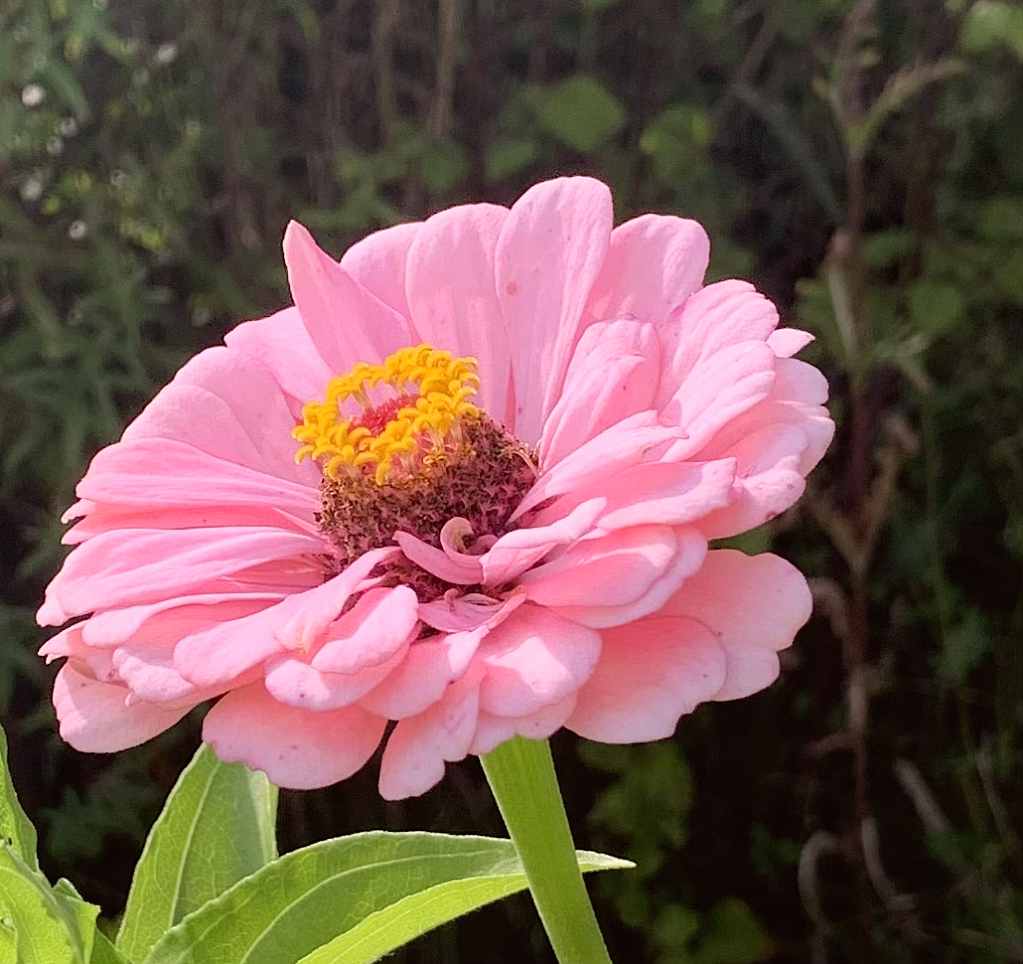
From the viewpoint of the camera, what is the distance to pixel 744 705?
1066 mm

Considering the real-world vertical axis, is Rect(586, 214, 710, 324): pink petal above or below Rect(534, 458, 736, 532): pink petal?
above

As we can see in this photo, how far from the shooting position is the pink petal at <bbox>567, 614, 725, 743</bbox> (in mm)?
249

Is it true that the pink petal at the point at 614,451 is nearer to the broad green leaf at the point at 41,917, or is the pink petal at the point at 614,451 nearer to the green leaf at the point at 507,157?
the broad green leaf at the point at 41,917

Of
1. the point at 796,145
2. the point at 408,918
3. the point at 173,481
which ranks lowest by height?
the point at 408,918

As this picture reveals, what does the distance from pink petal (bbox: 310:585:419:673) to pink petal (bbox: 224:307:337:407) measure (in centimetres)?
12

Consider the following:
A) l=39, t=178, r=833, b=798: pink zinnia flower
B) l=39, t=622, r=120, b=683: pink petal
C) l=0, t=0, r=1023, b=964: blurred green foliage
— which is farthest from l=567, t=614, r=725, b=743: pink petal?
l=0, t=0, r=1023, b=964: blurred green foliage

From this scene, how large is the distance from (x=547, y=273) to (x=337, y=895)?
0.57ft

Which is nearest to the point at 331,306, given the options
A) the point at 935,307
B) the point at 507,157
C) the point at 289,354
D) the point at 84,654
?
the point at 289,354

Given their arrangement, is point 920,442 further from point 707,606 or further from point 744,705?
point 707,606

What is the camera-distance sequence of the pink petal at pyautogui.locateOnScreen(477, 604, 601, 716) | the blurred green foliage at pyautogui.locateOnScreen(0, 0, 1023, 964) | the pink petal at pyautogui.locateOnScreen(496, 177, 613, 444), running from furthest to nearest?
the blurred green foliage at pyautogui.locateOnScreen(0, 0, 1023, 964), the pink petal at pyautogui.locateOnScreen(496, 177, 613, 444), the pink petal at pyautogui.locateOnScreen(477, 604, 601, 716)

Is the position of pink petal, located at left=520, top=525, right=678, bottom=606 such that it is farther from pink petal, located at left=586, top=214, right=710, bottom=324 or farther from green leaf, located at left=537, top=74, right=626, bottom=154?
green leaf, located at left=537, top=74, right=626, bottom=154

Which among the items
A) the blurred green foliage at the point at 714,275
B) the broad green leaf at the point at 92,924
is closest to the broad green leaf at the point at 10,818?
the broad green leaf at the point at 92,924

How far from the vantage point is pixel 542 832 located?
28 cm

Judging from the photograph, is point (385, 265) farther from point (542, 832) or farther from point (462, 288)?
point (542, 832)
